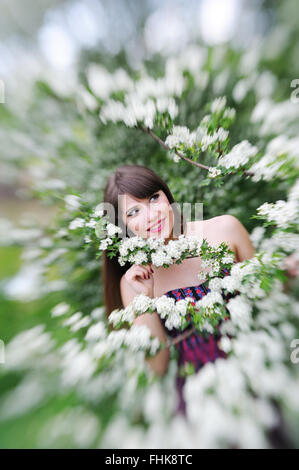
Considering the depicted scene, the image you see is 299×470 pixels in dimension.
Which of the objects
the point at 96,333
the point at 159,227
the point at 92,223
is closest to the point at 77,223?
the point at 92,223

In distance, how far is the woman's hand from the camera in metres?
0.87

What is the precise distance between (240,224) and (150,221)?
35 centimetres

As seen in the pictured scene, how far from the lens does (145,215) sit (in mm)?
830

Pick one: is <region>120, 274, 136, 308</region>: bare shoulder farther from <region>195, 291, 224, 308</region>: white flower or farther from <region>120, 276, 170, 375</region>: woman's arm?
<region>195, 291, 224, 308</region>: white flower

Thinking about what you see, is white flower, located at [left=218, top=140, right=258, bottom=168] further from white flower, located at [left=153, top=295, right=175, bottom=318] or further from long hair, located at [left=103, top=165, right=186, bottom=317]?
white flower, located at [left=153, top=295, right=175, bottom=318]

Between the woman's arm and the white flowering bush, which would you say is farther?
the woman's arm

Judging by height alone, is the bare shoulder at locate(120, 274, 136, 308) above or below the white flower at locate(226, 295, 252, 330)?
above

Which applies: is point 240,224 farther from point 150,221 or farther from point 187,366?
point 187,366

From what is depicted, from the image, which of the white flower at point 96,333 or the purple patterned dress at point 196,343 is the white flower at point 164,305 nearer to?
the purple patterned dress at point 196,343

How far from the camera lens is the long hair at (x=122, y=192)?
835mm

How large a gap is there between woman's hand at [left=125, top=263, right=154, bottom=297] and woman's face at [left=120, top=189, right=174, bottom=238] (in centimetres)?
13

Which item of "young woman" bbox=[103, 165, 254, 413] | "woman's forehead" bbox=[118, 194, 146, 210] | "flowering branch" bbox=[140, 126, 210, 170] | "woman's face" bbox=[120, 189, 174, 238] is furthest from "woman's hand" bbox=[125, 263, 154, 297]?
"flowering branch" bbox=[140, 126, 210, 170]

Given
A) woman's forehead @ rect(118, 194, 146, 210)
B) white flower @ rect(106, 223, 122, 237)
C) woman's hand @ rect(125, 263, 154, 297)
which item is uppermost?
woman's forehead @ rect(118, 194, 146, 210)

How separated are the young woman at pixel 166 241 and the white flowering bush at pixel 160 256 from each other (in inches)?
1.5
